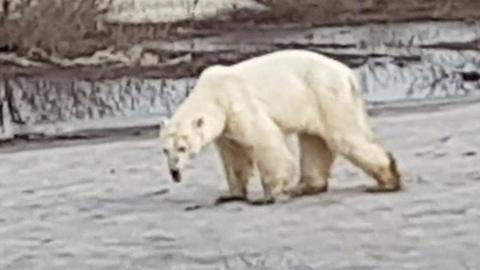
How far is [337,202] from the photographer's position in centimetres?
1049

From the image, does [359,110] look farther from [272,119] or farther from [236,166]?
[236,166]

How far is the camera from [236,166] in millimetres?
10453

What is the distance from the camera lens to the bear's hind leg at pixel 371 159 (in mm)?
10273

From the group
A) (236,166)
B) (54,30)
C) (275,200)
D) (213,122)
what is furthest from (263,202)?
(54,30)

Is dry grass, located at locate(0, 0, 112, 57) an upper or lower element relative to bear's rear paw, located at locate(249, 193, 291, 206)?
lower

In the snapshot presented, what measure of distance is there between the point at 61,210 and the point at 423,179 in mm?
2166

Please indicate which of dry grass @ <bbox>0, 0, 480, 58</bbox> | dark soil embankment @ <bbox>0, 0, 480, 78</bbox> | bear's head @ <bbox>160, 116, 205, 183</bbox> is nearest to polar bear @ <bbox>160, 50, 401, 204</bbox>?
bear's head @ <bbox>160, 116, 205, 183</bbox>

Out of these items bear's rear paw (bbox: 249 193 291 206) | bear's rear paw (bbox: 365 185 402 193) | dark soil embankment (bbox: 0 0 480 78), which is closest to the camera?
bear's rear paw (bbox: 249 193 291 206)

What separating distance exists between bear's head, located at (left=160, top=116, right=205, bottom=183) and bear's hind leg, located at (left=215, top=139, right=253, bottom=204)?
369 mm

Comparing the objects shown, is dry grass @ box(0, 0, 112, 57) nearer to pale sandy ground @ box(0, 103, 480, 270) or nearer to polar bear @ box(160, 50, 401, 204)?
pale sandy ground @ box(0, 103, 480, 270)

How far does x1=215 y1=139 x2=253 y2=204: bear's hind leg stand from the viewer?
1034 centimetres

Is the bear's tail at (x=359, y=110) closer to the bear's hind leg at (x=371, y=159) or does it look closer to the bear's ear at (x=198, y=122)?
the bear's hind leg at (x=371, y=159)

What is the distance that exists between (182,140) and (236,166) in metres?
0.59

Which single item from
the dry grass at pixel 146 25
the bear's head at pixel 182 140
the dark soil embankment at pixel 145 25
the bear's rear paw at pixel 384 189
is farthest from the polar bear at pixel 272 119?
the dry grass at pixel 146 25
